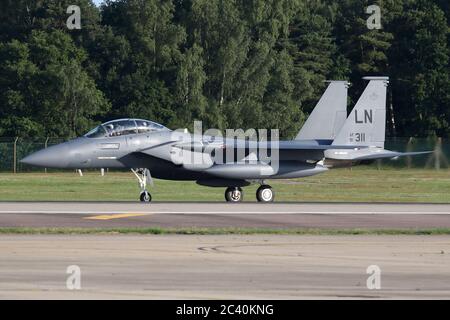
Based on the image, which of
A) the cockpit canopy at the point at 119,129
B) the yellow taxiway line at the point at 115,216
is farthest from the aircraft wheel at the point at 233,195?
the yellow taxiway line at the point at 115,216

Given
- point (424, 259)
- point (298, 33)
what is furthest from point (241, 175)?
point (298, 33)

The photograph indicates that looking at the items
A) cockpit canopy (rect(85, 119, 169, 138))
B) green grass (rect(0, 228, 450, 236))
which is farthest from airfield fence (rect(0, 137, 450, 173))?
green grass (rect(0, 228, 450, 236))

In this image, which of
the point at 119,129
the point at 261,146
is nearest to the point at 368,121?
the point at 261,146

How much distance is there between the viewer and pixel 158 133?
31.7 metres

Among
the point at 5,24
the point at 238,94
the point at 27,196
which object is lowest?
the point at 27,196

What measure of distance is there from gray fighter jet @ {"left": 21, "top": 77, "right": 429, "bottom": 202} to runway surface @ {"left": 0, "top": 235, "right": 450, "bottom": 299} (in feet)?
38.8

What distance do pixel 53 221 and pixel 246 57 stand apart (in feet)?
163

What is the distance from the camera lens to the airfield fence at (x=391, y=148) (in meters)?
58.8

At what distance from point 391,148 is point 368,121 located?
28289 mm

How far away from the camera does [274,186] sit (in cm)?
4509

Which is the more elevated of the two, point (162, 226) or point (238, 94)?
point (238, 94)

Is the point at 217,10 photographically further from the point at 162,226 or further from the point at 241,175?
the point at 162,226

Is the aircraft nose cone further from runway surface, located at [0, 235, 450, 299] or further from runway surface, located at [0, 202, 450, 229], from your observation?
runway surface, located at [0, 235, 450, 299]

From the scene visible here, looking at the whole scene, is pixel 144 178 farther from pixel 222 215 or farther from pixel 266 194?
pixel 222 215
